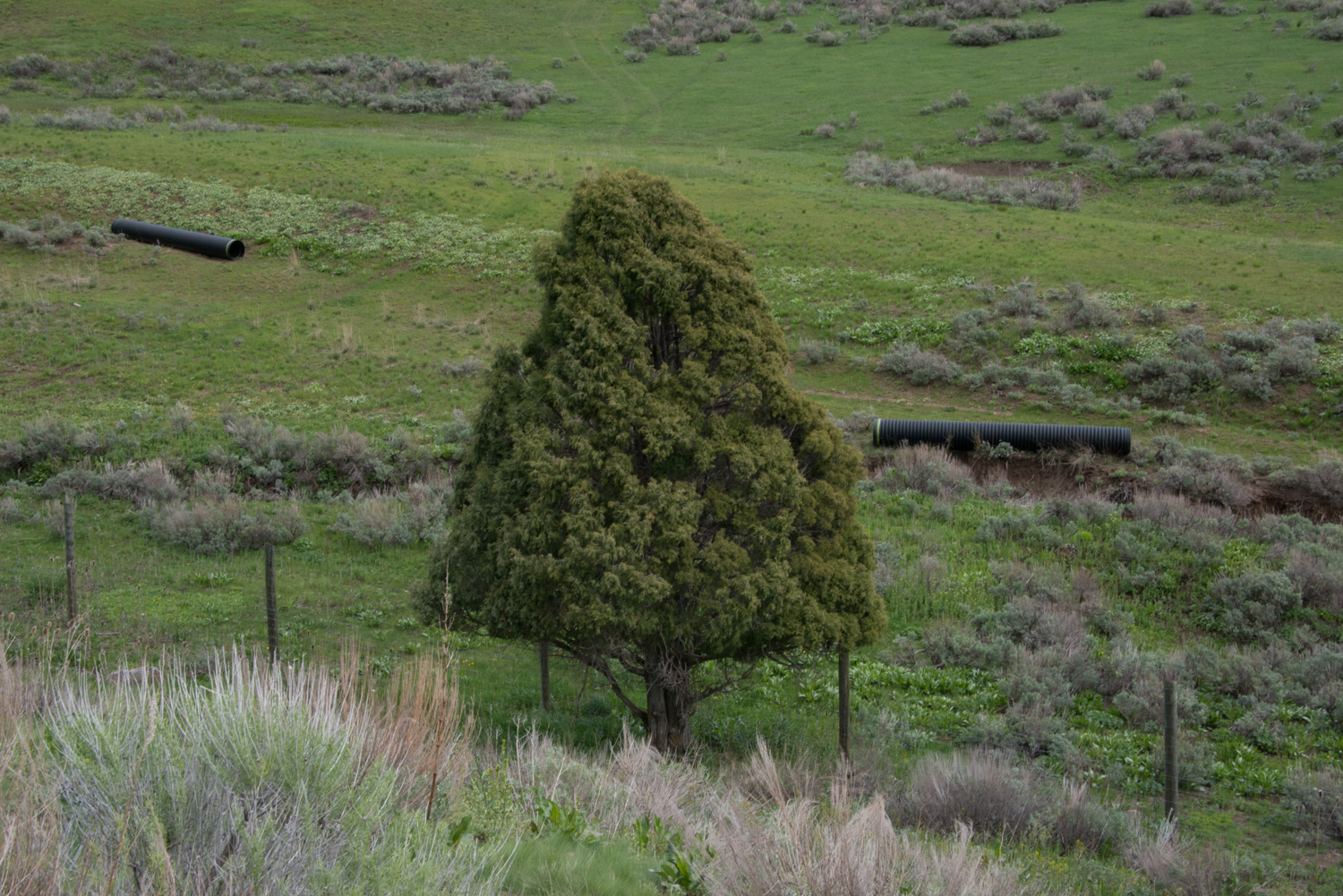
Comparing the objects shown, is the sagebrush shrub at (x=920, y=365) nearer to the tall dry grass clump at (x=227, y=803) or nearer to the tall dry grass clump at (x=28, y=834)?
the tall dry grass clump at (x=227, y=803)

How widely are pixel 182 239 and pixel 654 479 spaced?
28.7 m

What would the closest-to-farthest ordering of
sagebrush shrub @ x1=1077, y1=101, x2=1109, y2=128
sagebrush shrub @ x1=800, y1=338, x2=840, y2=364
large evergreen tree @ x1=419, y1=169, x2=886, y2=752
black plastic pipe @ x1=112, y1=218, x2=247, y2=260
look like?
large evergreen tree @ x1=419, y1=169, x2=886, y2=752, sagebrush shrub @ x1=800, y1=338, x2=840, y2=364, black plastic pipe @ x1=112, y1=218, x2=247, y2=260, sagebrush shrub @ x1=1077, y1=101, x2=1109, y2=128

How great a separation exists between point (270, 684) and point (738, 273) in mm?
4829

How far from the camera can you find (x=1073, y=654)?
10977mm

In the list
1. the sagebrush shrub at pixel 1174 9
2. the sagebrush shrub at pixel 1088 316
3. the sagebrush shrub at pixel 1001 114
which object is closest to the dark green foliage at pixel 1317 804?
the sagebrush shrub at pixel 1088 316

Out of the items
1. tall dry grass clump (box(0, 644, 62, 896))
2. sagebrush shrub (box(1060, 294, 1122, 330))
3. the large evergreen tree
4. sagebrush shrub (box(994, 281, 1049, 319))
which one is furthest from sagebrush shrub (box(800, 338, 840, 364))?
tall dry grass clump (box(0, 644, 62, 896))

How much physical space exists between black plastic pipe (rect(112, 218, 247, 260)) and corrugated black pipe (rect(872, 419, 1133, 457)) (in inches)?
835

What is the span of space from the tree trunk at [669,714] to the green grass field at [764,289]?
485mm

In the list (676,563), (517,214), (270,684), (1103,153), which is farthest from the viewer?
(1103,153)

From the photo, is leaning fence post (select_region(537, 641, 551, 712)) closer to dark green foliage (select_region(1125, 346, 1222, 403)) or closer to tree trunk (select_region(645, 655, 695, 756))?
tree trunk (select_region(645, 655, 695, 756))

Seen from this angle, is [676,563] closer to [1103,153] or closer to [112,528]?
[112,528]

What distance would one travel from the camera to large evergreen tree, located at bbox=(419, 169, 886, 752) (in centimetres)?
721

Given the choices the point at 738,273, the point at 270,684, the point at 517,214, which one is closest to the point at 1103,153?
the point at 517,214

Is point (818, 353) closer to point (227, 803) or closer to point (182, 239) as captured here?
point (182, 239)
